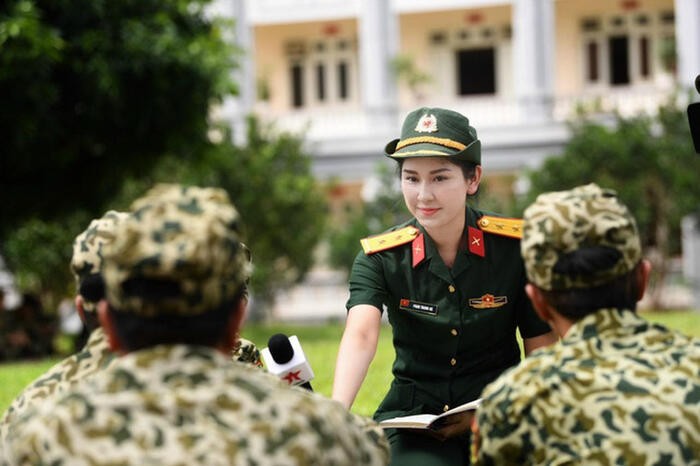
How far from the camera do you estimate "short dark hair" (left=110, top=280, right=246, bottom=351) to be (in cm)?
245

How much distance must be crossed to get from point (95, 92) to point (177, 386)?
11.5m

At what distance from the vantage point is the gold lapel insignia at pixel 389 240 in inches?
165

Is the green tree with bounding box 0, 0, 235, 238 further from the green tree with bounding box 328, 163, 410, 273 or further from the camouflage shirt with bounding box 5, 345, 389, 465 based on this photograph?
the camouflage shirt with bounding box 5, 345, 389, 465

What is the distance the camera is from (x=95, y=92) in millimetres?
13469

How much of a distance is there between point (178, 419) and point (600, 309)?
1031 millimetres

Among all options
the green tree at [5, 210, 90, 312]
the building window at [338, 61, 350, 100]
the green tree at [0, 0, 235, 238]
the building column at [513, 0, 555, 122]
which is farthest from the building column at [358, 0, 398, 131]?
the green tree at [0, 0, 235, 238]

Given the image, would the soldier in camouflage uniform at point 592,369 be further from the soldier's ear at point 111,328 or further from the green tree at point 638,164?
the green tree at point 638,164

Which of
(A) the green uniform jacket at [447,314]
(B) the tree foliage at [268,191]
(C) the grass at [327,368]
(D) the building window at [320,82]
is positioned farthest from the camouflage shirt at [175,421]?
(D) the building window at [320,82]

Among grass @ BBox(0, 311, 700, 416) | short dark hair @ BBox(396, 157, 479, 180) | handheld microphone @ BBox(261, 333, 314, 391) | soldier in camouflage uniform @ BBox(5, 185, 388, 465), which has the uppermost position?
short dark hair @ BBox(396, 157, 479, 180)

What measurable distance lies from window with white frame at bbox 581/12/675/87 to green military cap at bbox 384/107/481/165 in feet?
76.8

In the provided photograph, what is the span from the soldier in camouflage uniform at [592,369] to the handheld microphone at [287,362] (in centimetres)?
111

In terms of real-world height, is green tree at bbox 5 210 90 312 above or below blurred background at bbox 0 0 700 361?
below

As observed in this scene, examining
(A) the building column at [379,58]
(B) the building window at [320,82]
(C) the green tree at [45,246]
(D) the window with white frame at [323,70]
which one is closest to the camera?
(C) the green tree at [45,246]

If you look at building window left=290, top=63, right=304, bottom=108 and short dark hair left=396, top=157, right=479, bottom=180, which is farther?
building window left=290, top=63, right=304, bottom=108
